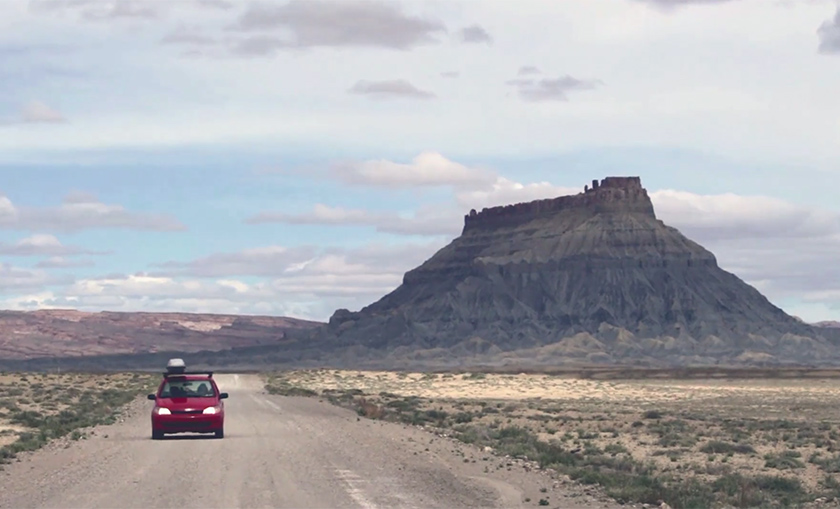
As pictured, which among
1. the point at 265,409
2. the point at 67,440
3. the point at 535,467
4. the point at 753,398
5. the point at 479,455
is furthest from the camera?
the point at 753,398

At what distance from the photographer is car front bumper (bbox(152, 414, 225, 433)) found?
2819 centimetres

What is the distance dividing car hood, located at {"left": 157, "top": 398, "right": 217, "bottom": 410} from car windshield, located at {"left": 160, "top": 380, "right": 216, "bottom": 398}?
282 millimetres

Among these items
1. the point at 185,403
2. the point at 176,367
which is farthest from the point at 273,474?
the point at 176,367

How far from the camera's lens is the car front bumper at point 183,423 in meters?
28.2

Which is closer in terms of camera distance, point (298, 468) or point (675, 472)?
point (298, 468)

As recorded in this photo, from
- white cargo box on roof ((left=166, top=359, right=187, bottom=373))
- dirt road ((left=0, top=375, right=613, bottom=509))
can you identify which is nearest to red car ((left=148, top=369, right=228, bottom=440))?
dirt road ((left=0, top=375, right=613, bottom=509))

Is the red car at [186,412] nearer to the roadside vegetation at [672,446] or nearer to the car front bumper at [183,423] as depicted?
the car front bumper at [183,423]

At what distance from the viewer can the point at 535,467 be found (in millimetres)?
23234

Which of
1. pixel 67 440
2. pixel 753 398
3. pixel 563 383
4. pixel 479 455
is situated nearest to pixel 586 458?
pixel 479 455

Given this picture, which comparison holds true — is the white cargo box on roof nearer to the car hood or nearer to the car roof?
the car roof

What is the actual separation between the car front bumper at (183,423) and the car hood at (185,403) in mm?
217

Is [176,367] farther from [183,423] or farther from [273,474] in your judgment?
[273,474]

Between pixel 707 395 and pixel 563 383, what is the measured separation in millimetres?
19090

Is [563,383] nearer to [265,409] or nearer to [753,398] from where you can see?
[753,398]
